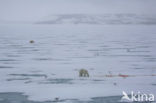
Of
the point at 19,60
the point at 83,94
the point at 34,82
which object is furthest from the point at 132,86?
the point at 19,60

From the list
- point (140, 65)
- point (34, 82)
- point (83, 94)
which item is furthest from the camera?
point (140, 65)

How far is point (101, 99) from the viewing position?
175 inches

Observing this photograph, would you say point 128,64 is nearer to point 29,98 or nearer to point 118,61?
point 118,61

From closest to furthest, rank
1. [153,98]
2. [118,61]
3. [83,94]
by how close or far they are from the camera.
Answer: [153,98], [83,94], [118,61]

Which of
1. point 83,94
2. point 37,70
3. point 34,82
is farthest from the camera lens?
point 37,70

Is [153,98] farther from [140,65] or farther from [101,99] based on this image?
[140,65]

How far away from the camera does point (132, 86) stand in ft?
17.1

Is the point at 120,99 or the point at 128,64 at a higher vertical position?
→ the point at 128,64

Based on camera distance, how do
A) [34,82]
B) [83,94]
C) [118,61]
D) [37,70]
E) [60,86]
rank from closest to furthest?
1. [83,94]
2. [60,86]
3. [34,82]
4. [37,70]
5. [118,61]

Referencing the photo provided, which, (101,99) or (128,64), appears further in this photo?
(128,64)

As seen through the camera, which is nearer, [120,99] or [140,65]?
[120,99]

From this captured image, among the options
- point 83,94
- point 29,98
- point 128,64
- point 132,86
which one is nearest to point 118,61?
point 128,64

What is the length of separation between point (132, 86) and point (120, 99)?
875 millimetres

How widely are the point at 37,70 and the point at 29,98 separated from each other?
2.47 m
